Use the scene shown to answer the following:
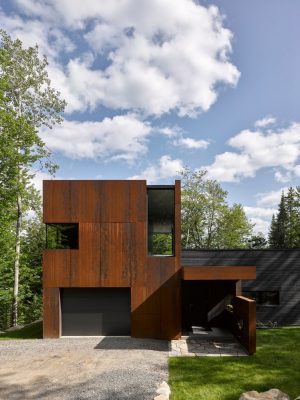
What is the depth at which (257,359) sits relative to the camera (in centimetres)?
1077

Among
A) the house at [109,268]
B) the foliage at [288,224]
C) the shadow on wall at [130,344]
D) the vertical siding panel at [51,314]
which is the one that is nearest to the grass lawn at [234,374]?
the shadow on wall at [130,344]

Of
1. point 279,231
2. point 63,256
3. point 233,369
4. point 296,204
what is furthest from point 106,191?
point 279,231

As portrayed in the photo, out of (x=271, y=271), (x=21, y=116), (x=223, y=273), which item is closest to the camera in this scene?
(x=223, y=273)

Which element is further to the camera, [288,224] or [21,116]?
[288,224]

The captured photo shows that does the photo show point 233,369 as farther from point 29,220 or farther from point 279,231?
point 279,231

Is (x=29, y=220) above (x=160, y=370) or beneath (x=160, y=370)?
above

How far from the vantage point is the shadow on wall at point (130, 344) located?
12.0 metres

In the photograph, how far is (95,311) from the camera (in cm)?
1401

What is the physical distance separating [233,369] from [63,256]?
326 inches

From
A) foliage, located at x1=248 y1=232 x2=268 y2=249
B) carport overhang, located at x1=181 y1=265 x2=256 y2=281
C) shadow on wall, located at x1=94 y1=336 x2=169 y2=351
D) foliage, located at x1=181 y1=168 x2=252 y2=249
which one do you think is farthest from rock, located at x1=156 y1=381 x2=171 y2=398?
foliage, located at x1=248 y1=232 x2=268 y2=249

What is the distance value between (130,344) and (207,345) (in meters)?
3.18

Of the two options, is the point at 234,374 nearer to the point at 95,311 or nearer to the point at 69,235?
the point at 95,311

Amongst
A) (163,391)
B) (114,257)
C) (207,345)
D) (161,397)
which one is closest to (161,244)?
(114,257)

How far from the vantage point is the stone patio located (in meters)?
11.5
